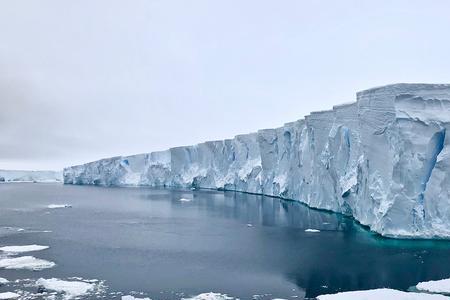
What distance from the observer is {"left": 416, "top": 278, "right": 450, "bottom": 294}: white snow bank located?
1501cm

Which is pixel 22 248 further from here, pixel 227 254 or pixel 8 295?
pixel 227 254

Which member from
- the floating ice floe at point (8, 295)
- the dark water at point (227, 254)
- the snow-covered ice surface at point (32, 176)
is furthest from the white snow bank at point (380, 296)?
the snow-covered ice surface at point (32, 176)

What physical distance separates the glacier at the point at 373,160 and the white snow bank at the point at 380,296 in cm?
1021

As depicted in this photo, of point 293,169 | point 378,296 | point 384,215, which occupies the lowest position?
point 378,296

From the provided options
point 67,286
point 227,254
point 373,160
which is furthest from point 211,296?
point 373,160

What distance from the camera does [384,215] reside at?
24.4 meters

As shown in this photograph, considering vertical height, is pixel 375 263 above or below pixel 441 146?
below

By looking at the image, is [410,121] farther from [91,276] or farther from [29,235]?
[29,235]

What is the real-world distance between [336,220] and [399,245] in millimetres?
9274

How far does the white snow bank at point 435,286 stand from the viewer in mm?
15012

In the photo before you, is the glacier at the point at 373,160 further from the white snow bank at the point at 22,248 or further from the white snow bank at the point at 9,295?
the white snow bank at the point at 9,295

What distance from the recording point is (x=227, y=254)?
20.8 metres

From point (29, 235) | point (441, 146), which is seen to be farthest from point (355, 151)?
point (29, 235)

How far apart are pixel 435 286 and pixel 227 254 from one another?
8624 millimetres
